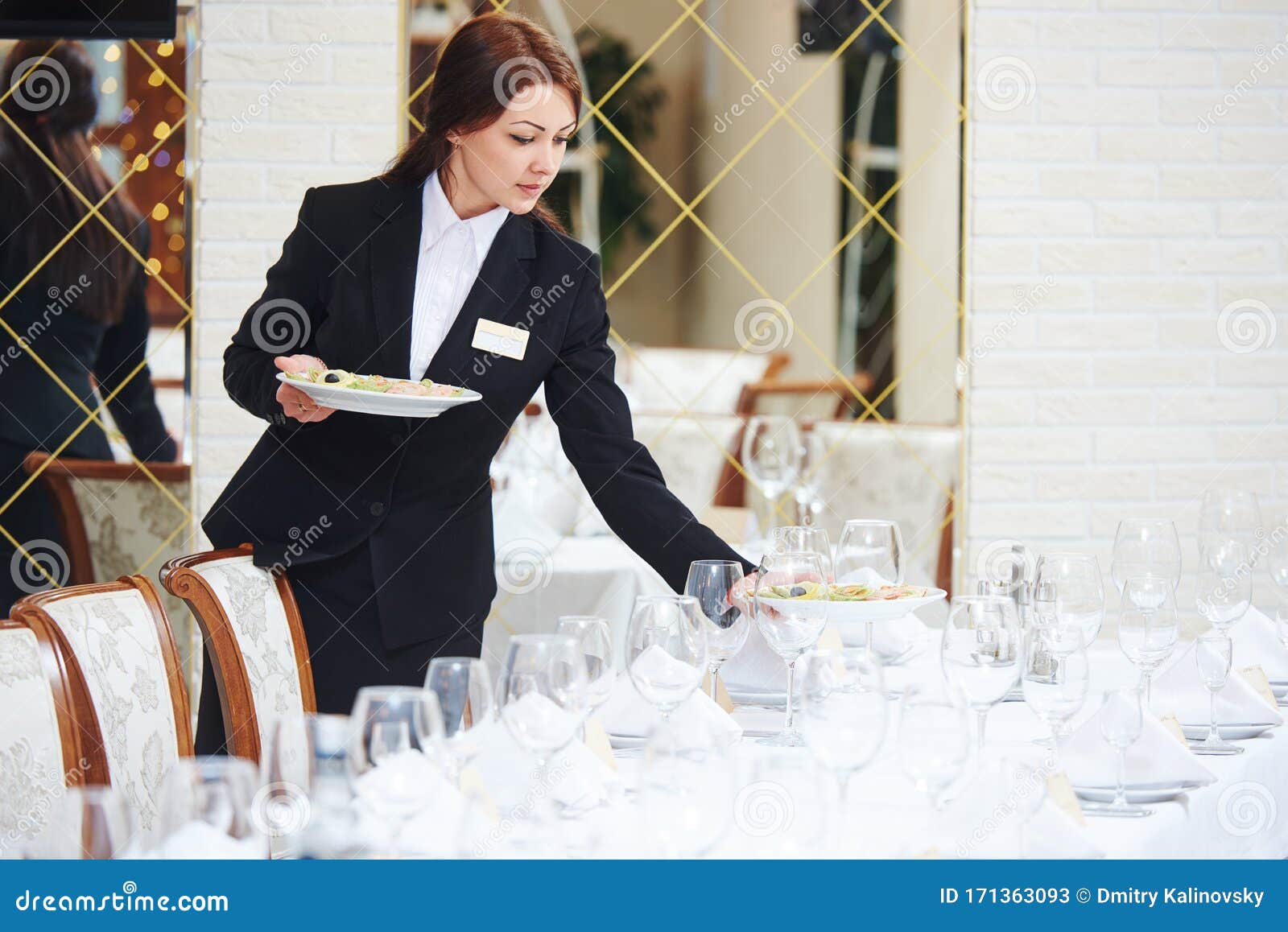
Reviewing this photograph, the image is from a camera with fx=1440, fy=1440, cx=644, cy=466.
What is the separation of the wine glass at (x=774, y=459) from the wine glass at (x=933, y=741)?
2.45 meters

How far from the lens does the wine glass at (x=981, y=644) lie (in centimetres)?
129

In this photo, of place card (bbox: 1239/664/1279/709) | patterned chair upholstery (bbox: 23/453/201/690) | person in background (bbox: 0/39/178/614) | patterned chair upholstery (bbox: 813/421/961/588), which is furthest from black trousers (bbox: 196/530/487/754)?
patterned chair upholstery (bbox: 813/421/961/588)

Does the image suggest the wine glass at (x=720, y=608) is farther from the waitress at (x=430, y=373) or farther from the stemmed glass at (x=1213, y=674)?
the stemmed glass at (x=1213, y=674)

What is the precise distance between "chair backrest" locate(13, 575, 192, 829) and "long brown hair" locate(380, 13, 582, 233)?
0.76 metres

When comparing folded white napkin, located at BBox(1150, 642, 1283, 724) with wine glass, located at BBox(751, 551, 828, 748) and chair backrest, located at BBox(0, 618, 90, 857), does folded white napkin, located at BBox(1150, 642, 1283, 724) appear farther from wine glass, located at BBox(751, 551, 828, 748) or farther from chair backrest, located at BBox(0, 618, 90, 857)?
chair backrest, located at BBox(0, 618, 90, 857)

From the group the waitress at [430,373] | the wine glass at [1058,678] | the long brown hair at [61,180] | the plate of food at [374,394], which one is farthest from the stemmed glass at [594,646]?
the long brown hair at [61,180]

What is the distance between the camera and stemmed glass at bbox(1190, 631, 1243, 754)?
154 centimetres

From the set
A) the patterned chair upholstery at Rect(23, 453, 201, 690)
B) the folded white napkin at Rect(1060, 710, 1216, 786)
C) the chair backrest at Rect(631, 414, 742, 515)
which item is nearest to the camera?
the folded white napkin at Rect(1060, 710, 1216, 786)

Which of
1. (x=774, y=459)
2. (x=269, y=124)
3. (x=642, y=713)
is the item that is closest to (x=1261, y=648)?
(x=642, y=713)

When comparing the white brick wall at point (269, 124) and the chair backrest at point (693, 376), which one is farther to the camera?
the chair backrest at point (693, 376)

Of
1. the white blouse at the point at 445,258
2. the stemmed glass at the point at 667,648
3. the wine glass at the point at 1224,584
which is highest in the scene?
the white blouse at the point at 445,258

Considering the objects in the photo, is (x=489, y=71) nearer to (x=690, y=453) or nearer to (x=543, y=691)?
(x=543, y=691)

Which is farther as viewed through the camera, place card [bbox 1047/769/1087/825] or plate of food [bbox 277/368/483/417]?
plate of food [bbox 277/368/483/417]
